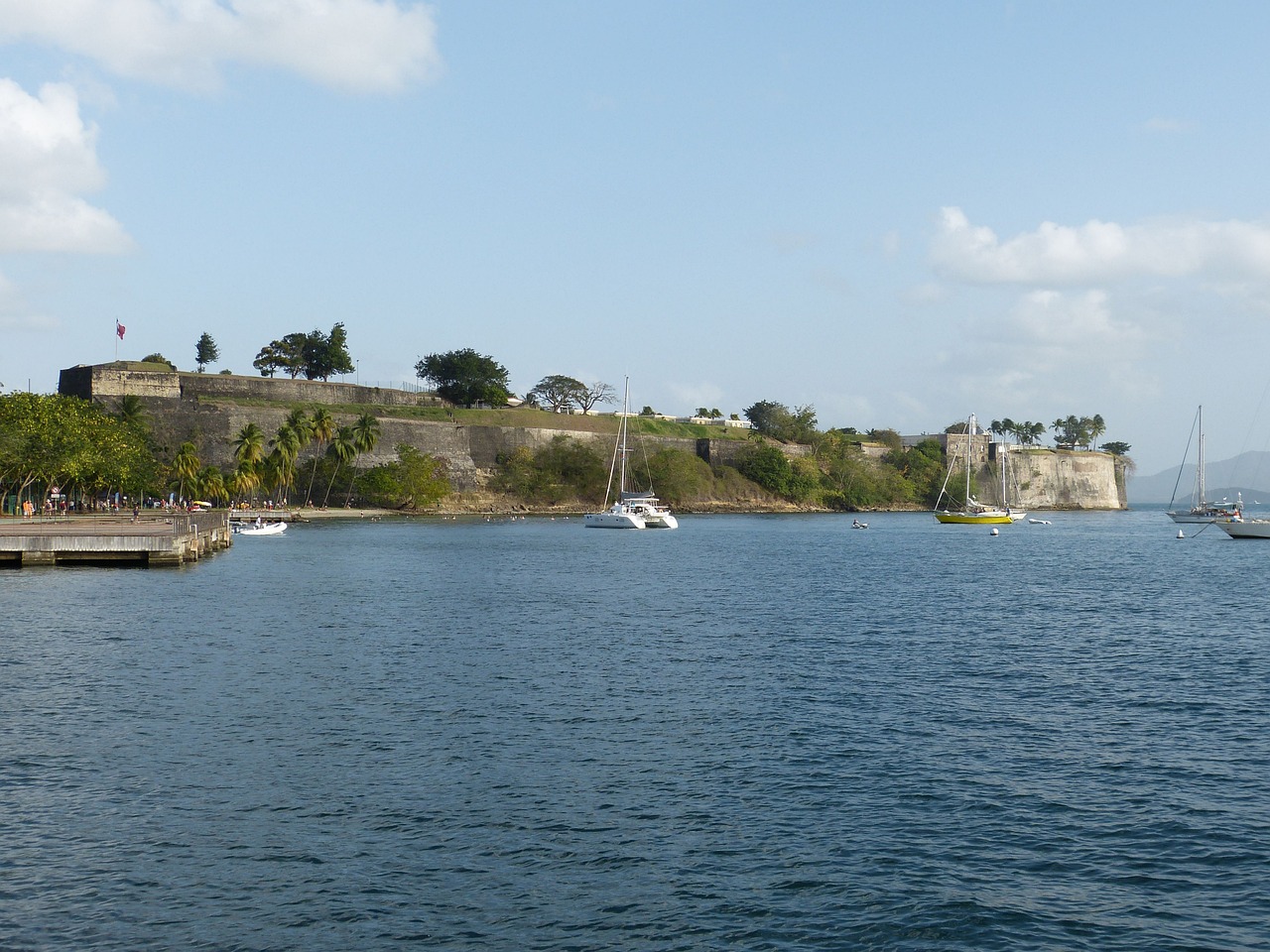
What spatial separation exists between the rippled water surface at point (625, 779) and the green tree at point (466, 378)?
286ft

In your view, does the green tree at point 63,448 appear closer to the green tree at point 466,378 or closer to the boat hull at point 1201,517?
the green tree at point 466,378

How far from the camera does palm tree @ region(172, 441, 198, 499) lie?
3098 inches

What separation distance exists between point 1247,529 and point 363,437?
66.9 metres

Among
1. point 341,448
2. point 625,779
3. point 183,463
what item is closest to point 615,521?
point 341,448

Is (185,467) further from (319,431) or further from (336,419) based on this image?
(336,419)

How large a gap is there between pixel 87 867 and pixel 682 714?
9153 millimetres

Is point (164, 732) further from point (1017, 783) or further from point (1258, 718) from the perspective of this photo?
point (1258, 718)

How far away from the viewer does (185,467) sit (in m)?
78.6

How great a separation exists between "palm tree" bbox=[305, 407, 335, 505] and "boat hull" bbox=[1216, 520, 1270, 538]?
223 ft

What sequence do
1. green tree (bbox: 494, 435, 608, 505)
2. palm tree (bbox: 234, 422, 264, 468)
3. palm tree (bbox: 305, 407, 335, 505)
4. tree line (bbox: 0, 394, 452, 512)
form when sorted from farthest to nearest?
green tree (bbox: 494, 435, 608, 505) < palm tree (bbox: 305, 407, 335, 505) < palm tree (bbox: 234, 422, 264, 468) < tree line (bbox: 0, 394, 452, 512)

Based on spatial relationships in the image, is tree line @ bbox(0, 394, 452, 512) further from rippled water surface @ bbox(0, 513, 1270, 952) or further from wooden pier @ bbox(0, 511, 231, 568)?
rippled water surface @ bbox(0, 513, 1270, 952)

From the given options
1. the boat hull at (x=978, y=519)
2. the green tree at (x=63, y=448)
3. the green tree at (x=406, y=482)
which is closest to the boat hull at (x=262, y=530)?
the green tree at (x=63, y=448)

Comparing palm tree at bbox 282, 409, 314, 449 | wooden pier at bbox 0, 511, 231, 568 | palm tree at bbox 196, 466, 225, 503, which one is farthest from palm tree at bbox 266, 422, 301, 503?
wooden pier at bbox 0, 511, 231, 568

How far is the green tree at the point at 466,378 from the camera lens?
382ft
